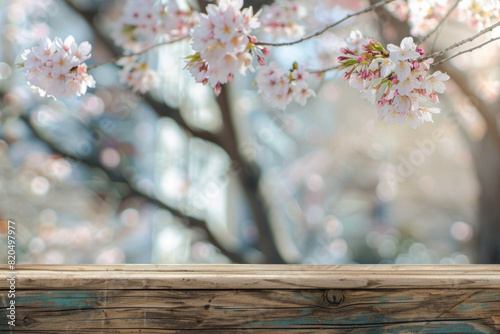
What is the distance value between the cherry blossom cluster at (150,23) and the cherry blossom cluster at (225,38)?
82cm

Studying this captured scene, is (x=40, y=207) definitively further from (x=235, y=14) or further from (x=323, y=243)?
(x=235, y=14)

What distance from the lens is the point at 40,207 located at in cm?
336

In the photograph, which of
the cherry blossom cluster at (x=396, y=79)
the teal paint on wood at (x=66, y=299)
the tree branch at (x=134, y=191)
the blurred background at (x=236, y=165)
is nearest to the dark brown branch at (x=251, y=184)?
the blurred background at (x=236, y=165)

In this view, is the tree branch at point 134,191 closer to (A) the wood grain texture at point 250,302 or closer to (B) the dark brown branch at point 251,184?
(B) the dark brown branch at point 251,184

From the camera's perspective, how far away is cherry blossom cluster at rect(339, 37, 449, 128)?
0.66 meters

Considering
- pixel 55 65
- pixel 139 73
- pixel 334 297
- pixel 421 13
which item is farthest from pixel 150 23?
pixel 334 297

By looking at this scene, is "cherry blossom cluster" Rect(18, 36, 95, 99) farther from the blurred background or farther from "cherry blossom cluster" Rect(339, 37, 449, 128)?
the blurred background

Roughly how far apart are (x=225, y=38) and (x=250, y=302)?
0.43 m

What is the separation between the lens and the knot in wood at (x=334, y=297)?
67 centimetres

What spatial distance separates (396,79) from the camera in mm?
688

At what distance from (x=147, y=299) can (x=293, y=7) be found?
1225 mm

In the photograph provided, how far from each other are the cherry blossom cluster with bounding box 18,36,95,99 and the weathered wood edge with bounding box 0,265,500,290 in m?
0.37

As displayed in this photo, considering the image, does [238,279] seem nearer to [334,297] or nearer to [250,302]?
[250,302]

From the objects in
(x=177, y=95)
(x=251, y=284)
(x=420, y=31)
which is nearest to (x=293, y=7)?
(x=420, y=31)
